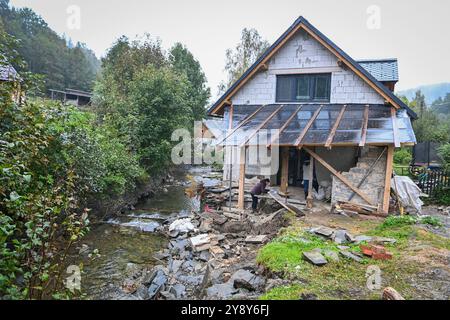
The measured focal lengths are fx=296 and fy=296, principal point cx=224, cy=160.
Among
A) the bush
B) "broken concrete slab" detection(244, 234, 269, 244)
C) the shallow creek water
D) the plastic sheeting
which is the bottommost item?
the shallow creek water

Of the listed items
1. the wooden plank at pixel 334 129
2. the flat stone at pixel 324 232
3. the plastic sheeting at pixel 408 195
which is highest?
the wooden plank at pixel 334 129

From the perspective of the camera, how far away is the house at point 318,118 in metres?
11.8

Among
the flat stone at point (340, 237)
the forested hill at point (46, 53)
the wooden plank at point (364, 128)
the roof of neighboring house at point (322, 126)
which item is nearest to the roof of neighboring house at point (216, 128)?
the roof of neighboring house at point (322, 126)

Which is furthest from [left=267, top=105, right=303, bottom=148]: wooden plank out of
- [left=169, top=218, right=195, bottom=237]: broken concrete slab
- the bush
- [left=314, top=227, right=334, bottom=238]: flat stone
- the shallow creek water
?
the bush

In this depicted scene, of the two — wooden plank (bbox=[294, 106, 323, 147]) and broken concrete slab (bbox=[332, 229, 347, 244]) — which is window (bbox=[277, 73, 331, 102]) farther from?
broken concrete slab (bbox=[332, 229, 347, 244])

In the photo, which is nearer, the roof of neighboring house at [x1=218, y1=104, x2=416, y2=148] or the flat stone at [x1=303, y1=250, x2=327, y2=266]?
the flat stone at [x1=303, y1=250, x2=327, y2=266]

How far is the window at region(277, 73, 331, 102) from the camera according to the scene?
14.9 m

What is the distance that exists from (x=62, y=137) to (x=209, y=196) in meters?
6.99

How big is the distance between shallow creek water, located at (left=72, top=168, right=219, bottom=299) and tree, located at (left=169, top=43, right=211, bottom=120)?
21336 mm

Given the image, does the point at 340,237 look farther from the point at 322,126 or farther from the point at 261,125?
the point at 261,125

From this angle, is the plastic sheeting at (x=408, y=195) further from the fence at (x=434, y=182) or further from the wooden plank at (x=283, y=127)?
the wooden plank at (x=283, y=127)

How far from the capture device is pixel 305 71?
48.9 feet
